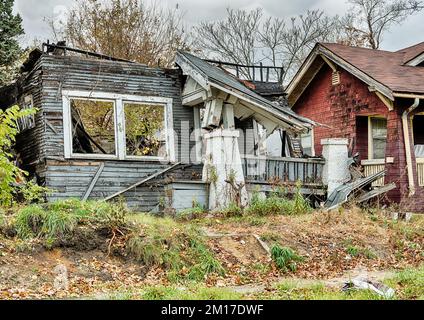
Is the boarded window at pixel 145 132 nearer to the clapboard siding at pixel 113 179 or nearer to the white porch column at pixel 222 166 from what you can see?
the clapboard siding at pixel 113 179

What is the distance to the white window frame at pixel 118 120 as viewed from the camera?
15.2m

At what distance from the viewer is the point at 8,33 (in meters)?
22.5

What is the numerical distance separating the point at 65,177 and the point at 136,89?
10.6 feet

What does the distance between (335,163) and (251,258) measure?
22.6 feet

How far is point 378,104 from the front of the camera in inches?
711

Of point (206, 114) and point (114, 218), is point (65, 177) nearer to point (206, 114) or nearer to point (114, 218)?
point (206, 114)

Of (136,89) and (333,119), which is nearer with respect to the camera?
(136,89)

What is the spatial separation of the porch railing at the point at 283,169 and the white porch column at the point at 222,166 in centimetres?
48

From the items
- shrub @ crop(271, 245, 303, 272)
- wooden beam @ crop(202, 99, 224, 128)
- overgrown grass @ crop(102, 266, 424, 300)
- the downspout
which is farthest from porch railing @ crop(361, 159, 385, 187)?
overgrown grass @ crop(102, 266, 424, 300)

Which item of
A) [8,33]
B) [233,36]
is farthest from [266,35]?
[8,33]

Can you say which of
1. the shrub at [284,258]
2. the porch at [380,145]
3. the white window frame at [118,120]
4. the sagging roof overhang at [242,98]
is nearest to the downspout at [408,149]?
the porch at [380,145]

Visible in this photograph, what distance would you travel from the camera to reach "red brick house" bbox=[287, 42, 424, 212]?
667 inches

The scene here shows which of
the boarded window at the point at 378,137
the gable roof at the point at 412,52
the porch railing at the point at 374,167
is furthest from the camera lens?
the gable roof at the point at 412,52
